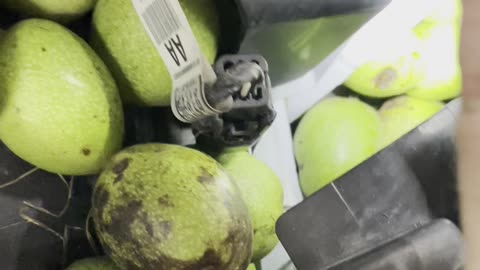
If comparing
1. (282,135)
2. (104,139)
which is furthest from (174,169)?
(282,135)

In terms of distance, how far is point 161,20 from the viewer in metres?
0.45

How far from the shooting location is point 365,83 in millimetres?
790

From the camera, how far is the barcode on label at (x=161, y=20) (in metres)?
0.44

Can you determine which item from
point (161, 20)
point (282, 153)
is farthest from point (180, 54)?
point (282, 153)

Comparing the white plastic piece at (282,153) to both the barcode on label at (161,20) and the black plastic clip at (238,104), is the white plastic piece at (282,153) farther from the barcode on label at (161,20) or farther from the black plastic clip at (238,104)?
the barcode on label at (161,20)

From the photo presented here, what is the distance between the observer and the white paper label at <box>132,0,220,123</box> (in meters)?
0.43

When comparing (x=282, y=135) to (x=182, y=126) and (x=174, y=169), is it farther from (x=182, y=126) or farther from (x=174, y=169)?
(x=174, y=169)

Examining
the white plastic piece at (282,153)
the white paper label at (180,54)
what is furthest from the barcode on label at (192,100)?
the white plastic piece at (282,153)

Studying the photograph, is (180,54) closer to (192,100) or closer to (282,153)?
(192,100)

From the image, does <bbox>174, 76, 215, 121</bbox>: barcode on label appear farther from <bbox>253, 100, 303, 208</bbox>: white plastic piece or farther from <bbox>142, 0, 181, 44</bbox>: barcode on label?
<bbox>253, 100, 303, 208</bbox>: white plastic piece

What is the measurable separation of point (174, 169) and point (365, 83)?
365 mm

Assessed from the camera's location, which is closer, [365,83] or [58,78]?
[58,78]

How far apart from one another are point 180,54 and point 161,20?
0.09 feet

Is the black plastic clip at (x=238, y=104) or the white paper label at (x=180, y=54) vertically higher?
the white paper label at (x=180, y=54)
